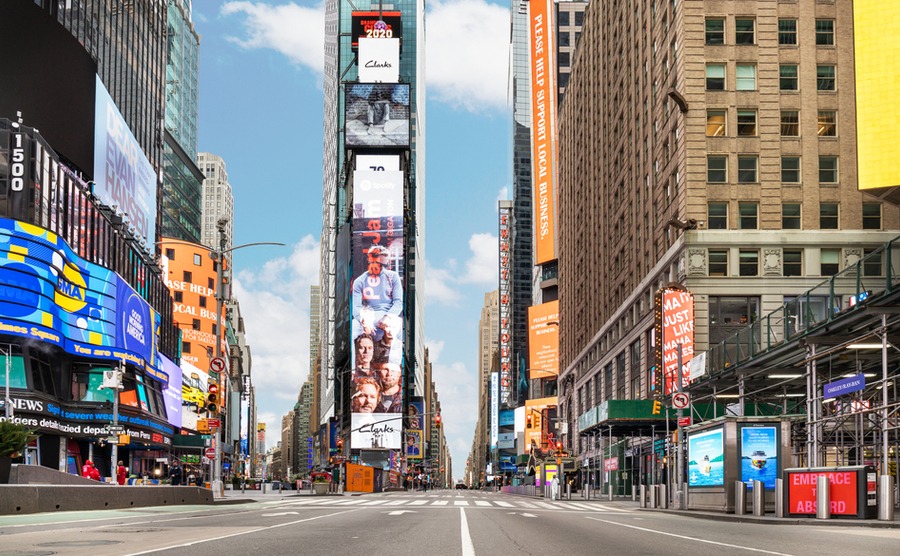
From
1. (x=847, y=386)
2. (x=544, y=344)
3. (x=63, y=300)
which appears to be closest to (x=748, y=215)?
(x=847, y=386)

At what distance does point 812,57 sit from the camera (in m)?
60.8

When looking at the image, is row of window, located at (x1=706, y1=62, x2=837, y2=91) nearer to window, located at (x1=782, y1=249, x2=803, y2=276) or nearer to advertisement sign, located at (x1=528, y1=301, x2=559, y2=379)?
window, located at (x1=782, y1=249, x2=803, y2=276)

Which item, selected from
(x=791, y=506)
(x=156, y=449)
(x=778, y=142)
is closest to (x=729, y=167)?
(x=778, y=142)

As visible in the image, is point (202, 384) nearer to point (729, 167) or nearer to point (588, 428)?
point (588, 428)

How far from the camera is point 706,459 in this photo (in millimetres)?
35719

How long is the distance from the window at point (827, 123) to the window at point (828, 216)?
433 centimetres

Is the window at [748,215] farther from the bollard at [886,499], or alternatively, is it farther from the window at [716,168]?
the bollard at [886,499]

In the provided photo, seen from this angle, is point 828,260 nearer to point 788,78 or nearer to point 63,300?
point 788,78

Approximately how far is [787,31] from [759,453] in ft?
121

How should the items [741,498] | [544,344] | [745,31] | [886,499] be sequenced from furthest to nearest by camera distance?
[544,344], [745,31], [741,498], [886,499]

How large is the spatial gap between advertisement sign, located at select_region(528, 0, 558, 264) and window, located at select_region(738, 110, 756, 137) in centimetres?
7814

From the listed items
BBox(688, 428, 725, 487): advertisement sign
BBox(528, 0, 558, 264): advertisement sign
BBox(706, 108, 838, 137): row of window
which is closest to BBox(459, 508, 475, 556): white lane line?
BBox(688, 428, 725, 487): advertisement sign

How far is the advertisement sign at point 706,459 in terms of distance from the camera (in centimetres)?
3399

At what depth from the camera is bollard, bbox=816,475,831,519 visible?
26.7 meters
